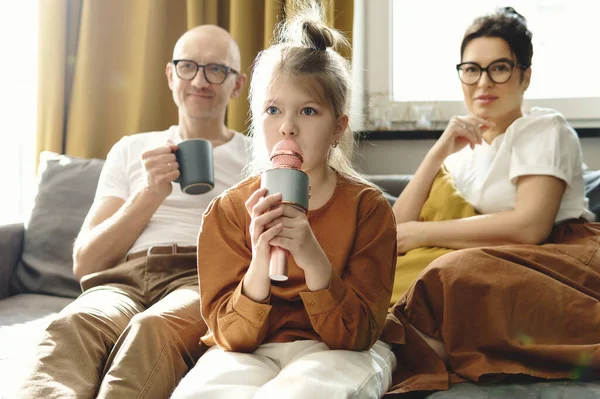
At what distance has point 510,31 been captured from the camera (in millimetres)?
1856

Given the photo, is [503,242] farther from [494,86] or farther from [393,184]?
[393,184]

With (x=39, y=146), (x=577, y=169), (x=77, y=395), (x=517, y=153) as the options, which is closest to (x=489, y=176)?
(x=517, y=153)

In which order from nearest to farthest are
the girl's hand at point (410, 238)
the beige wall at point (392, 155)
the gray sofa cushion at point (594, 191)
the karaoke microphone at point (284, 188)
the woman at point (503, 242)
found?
the karaoke microphone at point (284, 188), the woman at point (503, 242), the girl's hand at point (410, 238), the gray sofa cushion at point (594, 191), the beige wall at point (392, 155)

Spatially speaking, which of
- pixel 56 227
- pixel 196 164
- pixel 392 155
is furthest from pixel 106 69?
pixel 196 164

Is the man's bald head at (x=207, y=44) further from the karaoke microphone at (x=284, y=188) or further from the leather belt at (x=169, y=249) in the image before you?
the karaoke microphone at (x=284, y=188)

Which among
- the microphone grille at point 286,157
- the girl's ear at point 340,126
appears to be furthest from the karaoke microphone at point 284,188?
the girl's ear at point 340,126

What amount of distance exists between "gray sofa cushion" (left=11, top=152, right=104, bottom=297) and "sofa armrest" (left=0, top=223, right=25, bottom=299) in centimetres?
2

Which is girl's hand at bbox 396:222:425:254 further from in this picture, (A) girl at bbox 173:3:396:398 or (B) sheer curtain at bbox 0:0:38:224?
(B) sheer curtain at bbox 0:0:38:224

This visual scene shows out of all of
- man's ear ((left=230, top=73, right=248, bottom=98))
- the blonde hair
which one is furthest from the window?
the blonde hair

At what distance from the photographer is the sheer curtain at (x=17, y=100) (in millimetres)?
3004

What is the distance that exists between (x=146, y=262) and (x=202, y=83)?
57 centimetres

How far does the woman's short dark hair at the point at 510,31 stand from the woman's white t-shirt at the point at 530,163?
162mm

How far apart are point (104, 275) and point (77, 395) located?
581 millimetres

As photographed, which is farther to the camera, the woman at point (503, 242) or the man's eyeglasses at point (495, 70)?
the man's eyeglasses at point (495, 70)
